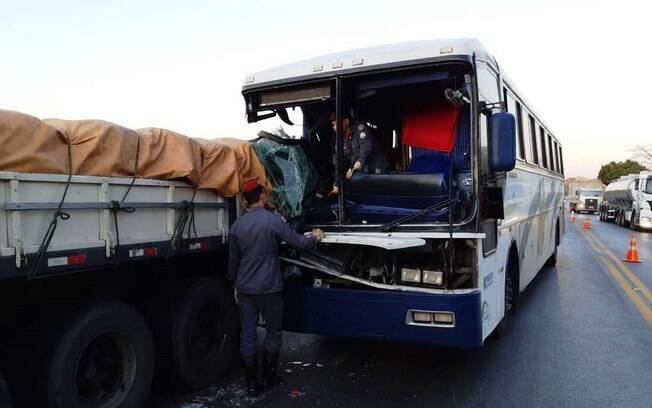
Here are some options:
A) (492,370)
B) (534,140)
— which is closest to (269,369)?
(492,370)

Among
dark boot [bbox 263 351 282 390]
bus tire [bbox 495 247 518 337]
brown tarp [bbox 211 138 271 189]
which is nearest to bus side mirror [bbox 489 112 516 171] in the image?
bus tire [bbox 495 247 518 337]

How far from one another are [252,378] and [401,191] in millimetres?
2148

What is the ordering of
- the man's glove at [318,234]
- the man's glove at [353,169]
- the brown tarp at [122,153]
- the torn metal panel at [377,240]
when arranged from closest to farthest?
the brown tarp at [122,153], the torn metal panel at [377,240], the man's glove at [318,234], the man's glove at [353,169]

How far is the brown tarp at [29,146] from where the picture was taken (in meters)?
3.13

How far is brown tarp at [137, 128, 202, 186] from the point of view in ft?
13.8

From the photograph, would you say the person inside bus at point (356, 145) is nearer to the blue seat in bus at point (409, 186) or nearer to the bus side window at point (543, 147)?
the blue seat in bus at point (409, 186)

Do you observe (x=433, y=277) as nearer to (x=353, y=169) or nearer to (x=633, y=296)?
(x=353, y=169)

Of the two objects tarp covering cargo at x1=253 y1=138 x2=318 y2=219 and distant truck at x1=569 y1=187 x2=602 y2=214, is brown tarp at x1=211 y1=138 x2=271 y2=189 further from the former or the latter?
distant truck at x1=569 y1=187 x2=602 y2=214

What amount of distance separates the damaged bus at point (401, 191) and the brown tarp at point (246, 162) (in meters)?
0.23

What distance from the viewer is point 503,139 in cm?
472

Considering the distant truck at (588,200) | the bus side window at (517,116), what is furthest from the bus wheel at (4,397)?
the distant truck at (588,200)

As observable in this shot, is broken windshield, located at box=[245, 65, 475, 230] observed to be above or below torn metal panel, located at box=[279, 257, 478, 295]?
above

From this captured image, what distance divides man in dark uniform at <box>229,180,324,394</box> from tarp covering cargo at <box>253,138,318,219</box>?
1.92 ft

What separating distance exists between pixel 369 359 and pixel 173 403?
2113 millimetres
